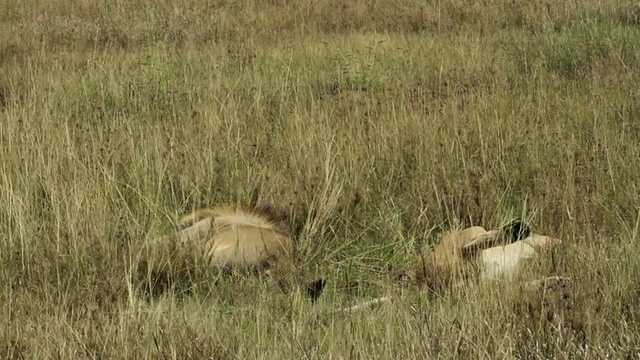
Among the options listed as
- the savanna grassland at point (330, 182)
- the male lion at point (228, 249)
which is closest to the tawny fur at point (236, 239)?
the male lion at point (228, 249)

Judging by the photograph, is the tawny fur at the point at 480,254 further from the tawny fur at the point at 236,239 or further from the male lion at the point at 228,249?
the tawny fur at the point at 236,239

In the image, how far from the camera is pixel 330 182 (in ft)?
16.0

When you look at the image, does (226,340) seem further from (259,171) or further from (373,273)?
(259,171)

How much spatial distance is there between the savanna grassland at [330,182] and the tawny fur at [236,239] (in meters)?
0.11

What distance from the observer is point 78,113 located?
22.2ft

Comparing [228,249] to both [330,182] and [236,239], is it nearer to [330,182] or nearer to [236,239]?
[236,239]

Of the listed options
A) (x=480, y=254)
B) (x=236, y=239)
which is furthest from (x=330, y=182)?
Answer: (x=480, y=254)

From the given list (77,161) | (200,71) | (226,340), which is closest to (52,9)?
(200,71)

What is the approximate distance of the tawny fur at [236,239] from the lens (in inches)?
165

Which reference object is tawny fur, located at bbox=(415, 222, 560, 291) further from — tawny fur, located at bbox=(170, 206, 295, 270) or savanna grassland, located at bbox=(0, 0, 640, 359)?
tawny fur, located at bbox=(170, 206, 295, 270)

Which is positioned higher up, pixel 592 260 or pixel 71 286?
pixel 592 260

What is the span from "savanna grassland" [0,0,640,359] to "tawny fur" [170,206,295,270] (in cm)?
11

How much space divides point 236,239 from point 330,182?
82 centimetres

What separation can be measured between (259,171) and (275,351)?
2419mm
